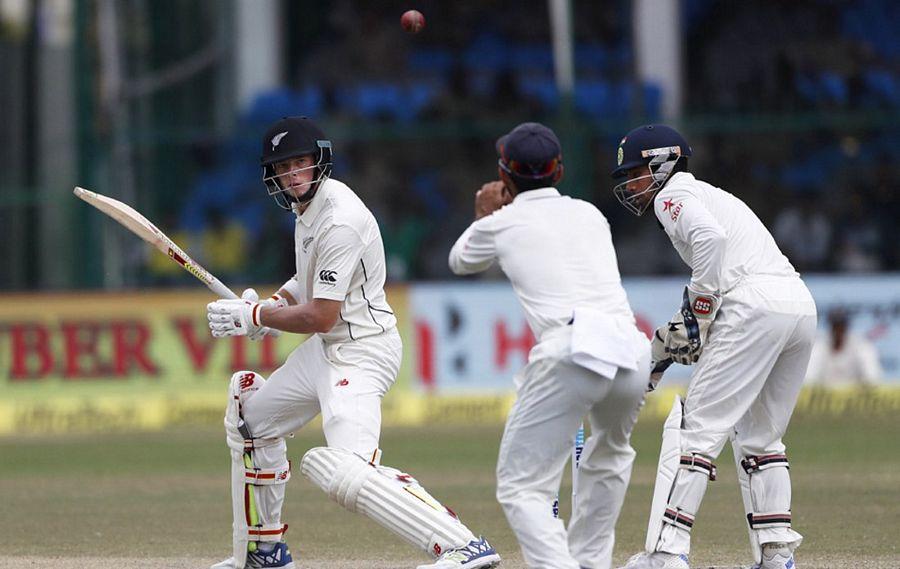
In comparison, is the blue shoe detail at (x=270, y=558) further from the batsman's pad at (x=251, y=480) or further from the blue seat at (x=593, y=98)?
the blue seat at (x=593, y=98)

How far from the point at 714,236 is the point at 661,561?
4.35 ft

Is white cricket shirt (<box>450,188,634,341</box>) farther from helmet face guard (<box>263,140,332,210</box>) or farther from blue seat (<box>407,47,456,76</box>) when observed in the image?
blue seat (<box>407,47,456,76</box>)

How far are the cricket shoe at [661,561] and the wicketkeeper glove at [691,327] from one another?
0.85m

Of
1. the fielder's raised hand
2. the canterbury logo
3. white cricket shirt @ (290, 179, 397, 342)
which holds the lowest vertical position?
white cricket shirt @ (290, 179, 397, 342)

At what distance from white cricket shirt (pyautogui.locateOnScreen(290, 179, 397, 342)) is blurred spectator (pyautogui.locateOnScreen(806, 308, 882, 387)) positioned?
27.9ft

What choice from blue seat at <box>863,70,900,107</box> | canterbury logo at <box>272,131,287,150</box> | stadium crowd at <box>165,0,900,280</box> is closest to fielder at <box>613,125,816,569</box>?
canterbury logo at <box>272,131,287,150</box>

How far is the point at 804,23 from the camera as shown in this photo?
779 inches

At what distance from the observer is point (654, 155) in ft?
22.0

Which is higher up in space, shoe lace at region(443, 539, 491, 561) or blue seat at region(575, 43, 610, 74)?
blue seat at region(575, 43, 610, 74)

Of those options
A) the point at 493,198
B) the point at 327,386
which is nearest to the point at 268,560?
the point at 327,386

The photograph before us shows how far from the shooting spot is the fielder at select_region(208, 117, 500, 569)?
21.2ft

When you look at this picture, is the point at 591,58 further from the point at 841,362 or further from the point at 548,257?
the point at 548,257

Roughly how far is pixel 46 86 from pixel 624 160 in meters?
12.6

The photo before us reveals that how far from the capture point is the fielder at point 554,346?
5.58m
